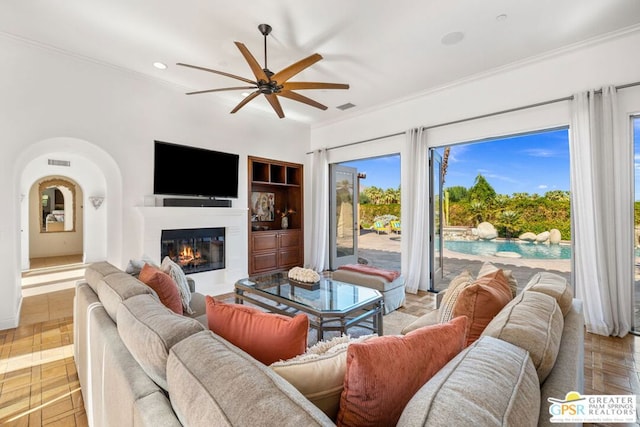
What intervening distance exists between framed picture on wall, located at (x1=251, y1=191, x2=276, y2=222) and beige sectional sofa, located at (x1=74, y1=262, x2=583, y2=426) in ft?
14.2

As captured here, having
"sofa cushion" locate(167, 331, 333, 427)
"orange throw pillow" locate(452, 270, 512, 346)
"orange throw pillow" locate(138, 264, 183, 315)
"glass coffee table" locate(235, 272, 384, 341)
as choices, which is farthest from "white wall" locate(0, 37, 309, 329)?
"orange throw pillow" locate(452, 270, 512, 346)

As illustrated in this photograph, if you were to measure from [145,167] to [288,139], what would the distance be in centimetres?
262

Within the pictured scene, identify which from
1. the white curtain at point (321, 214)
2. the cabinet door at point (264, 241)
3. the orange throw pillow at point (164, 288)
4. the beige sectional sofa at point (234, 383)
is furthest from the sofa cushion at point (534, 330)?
the white curtain at point (321, 214)

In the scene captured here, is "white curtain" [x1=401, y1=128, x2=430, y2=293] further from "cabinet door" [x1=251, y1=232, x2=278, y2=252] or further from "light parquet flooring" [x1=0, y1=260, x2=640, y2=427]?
"cabinet door" [x1=251, y1=232, x2=278, y2=252]

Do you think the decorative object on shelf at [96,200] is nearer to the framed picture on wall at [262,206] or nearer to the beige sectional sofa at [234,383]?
the framed picture on wall at [262,206]

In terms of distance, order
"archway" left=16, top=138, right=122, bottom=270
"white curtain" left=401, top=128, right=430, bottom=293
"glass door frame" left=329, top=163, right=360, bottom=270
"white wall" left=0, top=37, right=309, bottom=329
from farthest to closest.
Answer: "glass door frame" left=329, top=163, right=360, bottom=270, "white curtain" left=401, top=128, right=430, bottom=293, "archway" left=16, top=138, right=122, bottom=270, "white wall" left=0, top=37, right=309, bottom=329

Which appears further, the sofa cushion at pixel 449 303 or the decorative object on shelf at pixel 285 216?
the decorative object on shelf at pixel 285 216

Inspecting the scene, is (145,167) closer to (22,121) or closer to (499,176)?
(22,121)

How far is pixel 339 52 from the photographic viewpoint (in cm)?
327

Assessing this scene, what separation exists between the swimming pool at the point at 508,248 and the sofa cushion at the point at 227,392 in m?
5.14

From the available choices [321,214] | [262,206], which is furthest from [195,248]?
[321,214]

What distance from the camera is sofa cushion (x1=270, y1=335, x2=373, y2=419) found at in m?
0.81

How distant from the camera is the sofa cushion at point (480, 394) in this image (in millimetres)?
585

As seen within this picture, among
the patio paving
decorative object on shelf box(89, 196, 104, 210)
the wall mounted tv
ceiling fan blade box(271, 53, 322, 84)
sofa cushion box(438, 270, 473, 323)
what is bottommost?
the patio paving
